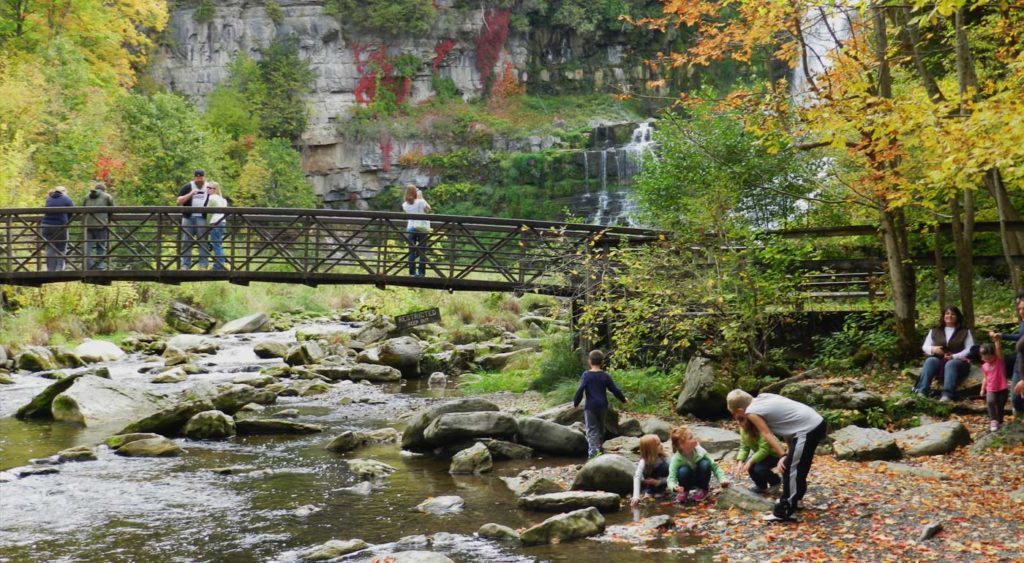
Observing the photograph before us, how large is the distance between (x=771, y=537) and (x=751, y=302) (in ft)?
22.8

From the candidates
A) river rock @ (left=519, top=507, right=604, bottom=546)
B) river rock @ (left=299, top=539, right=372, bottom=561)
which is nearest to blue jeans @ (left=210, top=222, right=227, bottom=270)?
river rock @ (left=299, top=539, right=372, bottom=561)

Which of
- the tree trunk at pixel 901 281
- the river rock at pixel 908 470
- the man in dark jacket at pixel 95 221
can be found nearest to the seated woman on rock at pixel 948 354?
the tree trunk at pixel 901 281

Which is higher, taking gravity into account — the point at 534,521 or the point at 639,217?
the point at 639,217

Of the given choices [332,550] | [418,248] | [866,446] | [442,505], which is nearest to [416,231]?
[418,248]

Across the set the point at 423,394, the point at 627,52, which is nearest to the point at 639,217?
the point at 423,394

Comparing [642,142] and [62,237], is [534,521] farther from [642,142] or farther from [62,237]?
[642,142]

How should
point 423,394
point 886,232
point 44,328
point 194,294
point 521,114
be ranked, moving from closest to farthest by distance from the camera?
point 886,232
point 423,394
point 44,328
point 194,294
point 521,114

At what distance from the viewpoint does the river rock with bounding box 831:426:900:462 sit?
410 inches

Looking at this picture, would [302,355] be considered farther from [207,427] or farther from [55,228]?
[207,427]

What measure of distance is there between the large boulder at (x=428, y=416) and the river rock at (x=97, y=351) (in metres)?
13.4

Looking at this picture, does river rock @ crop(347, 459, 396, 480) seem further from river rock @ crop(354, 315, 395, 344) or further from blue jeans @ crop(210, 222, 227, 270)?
river rock @ crop(354, 315, 395, 344)

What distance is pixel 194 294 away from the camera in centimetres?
3356

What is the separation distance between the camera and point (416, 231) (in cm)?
1802

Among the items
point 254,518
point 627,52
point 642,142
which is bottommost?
point 254,518
